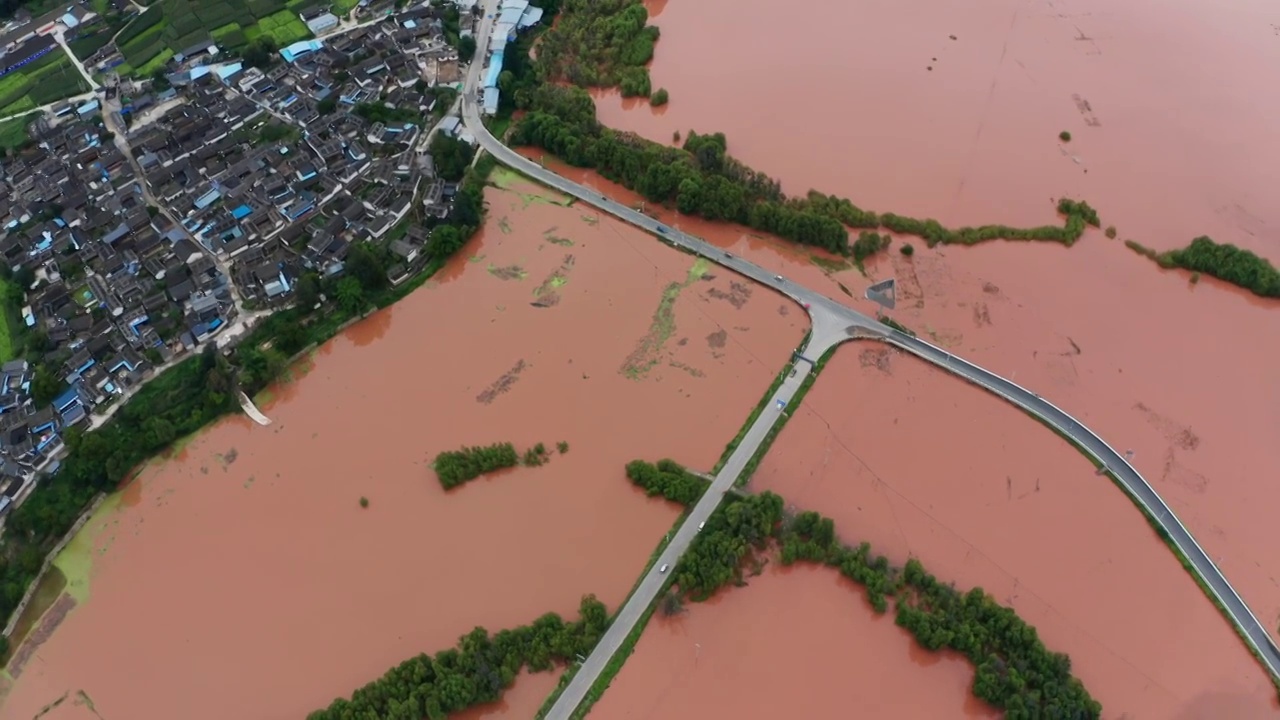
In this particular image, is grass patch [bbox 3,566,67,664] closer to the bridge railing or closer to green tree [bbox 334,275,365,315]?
green tree [bbox 334,275,365,315]

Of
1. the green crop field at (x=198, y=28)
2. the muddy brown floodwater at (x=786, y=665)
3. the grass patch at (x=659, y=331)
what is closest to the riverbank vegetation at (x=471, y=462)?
the grass patch at (x=659, y=331)

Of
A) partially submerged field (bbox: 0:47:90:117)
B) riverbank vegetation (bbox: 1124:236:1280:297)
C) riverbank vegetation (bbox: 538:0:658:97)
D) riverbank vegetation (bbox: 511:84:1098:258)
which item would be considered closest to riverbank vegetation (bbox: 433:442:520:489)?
riverbank vegetation (bbox: 511:84:1098:258)

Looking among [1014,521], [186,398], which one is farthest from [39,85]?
[1014,521]

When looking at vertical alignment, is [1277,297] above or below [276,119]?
above

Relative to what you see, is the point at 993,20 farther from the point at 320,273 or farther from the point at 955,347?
the point at 320,273

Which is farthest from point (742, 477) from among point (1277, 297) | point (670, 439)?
point (1277, 297)

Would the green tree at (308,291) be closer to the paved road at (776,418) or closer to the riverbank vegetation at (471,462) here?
the riverbank vegetation at (471,462)
